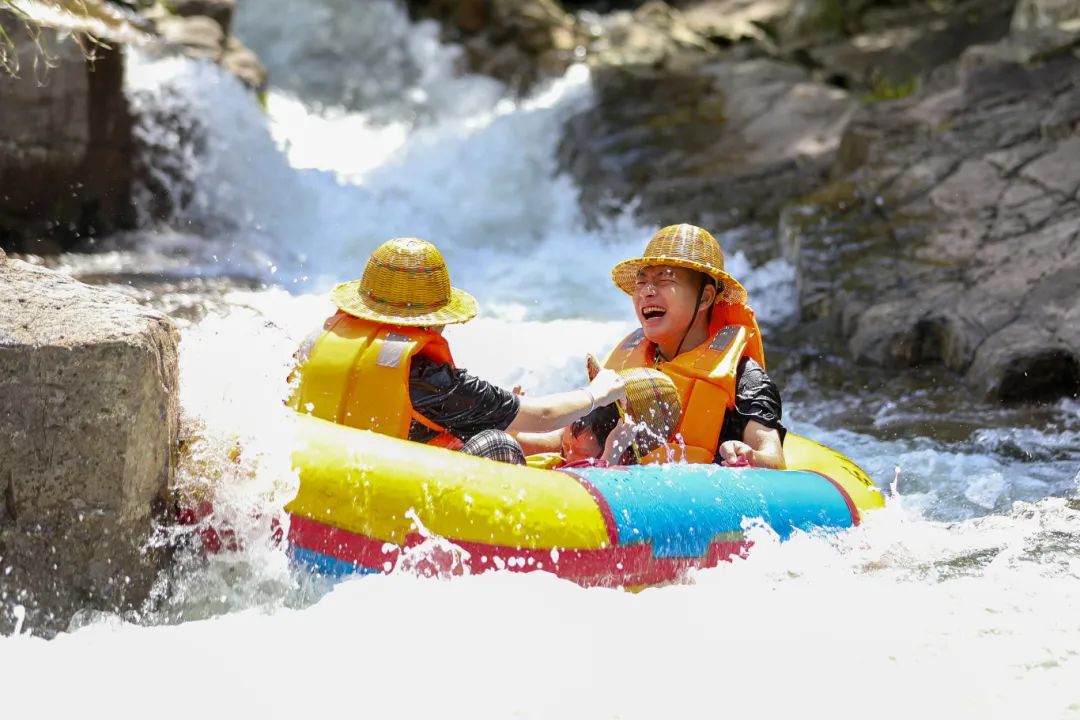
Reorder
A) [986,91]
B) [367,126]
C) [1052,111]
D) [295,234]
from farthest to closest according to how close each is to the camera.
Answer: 1. [367,126]
2. [295,234]
3. [986,91]
4. [1052,111]

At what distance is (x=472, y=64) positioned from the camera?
46.5 feet

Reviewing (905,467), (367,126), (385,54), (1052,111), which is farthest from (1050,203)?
(385,54)

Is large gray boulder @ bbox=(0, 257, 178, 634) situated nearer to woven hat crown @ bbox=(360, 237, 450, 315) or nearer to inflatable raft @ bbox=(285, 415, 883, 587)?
inflatable raft @ bbox=(285, 415, 883, 587)

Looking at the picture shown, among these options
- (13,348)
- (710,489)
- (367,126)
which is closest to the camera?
(13,348)

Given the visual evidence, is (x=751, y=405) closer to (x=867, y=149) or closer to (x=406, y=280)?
(x=406, y=280)

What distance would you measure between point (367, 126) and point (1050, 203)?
7.52 meters

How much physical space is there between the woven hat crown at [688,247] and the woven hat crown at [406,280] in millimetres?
947

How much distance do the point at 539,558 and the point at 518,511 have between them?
0.14m

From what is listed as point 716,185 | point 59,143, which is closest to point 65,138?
point 59,143

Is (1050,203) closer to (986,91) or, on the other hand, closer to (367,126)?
(986,91)

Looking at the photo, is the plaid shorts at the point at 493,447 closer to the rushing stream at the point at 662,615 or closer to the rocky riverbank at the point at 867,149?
the rushing stream at the point at 662,615

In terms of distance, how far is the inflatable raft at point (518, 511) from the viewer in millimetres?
3434

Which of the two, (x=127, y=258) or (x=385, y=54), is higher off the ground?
(x=385, y=54)

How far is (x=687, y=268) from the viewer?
4660mm
